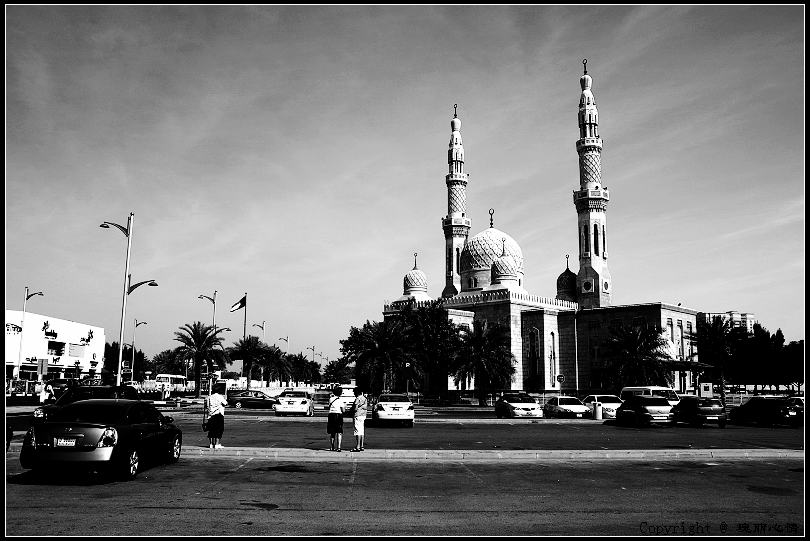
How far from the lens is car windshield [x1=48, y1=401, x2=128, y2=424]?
1276cm

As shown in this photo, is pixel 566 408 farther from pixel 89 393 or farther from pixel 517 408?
pixel 89 393

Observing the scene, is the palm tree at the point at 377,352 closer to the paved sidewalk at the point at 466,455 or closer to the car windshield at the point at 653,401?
the car windshield at the point at 653,401

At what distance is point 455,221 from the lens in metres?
88.1

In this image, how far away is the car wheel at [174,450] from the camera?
14961 millimetres

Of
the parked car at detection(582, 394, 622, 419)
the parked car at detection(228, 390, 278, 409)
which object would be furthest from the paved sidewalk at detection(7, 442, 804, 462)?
the parked car at detection(228, 390, 278, 409)

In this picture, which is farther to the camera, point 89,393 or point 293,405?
point 293,405

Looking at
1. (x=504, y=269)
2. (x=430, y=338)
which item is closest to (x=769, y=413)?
(x=430, y=338)

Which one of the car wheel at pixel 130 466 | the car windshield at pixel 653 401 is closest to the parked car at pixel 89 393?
the car wheel at pixel 130 466

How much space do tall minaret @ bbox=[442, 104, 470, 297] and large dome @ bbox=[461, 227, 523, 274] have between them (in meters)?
2.86

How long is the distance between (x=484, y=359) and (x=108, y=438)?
134 ft

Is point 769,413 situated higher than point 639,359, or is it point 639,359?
point 639,359

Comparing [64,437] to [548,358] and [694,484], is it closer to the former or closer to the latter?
[694,484]

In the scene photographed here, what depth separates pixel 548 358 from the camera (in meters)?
72.6

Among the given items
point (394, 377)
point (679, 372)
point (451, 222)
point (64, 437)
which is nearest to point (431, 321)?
point (394, 377)
